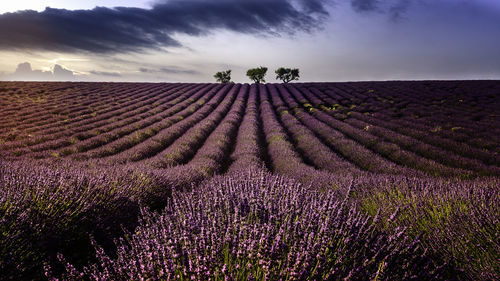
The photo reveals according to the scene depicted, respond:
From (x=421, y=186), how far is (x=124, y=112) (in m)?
15.9

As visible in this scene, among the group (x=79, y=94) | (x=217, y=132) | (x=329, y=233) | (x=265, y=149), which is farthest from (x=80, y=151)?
A: (x=79, y=94)

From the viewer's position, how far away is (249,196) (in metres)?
3.58

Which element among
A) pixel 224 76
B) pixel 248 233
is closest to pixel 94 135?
pixel 248 233

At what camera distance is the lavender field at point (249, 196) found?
6.89 feet

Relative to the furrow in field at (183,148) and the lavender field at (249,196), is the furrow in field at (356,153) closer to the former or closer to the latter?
the lavender field at (249,196)

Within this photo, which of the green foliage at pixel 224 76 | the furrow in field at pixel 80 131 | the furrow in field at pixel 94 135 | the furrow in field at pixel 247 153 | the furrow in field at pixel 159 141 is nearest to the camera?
the furrow in field at pixel 247 153

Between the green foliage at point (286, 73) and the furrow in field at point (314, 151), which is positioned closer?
the furrow in field at point (314, 151)

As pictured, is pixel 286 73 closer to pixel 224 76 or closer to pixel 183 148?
pixel 224 76

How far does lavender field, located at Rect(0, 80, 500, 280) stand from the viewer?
2.10 m

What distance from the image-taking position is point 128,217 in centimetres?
395

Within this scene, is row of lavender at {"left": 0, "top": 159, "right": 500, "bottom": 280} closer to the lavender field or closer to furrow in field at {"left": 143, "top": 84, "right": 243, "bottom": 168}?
the lavender field

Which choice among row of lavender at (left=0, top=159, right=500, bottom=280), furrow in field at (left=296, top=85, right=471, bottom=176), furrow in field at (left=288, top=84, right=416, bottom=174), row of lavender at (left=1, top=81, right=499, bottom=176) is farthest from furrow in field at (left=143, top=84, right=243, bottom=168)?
furrow in field at (left=296, top=85, right=471, bottom=176)

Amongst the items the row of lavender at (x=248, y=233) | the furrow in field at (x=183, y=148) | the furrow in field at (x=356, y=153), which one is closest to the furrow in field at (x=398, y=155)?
the furrow in field at (x=356, y=153)

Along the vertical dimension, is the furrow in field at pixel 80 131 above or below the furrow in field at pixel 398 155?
below
